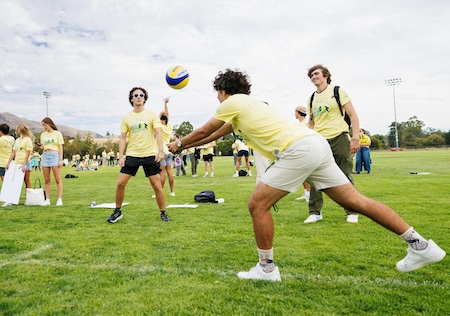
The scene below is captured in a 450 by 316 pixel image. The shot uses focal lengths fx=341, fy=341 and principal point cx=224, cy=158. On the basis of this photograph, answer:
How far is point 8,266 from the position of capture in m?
3.60

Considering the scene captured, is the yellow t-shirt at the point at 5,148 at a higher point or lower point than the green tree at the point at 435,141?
lower

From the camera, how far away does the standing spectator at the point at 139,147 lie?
6.07 m

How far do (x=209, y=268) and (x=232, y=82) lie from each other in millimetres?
1879

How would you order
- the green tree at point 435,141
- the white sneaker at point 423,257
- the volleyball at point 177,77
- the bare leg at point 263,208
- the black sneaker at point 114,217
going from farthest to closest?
the green tree at point 435,141, the volleyball at point 177,77, the black sneaker at point 114,217, the bare leg at point 263,208, the white sneaker at point 423,257

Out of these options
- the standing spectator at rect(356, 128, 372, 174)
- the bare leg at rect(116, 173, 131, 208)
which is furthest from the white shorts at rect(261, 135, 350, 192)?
the standing spectator at rect(356, 128, 372, 174)

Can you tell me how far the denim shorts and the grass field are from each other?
2.20 metres

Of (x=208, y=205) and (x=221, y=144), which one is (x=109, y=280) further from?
(x=221, y=144)

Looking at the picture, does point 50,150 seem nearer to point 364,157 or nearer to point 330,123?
point 330,123

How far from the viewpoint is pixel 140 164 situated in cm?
608

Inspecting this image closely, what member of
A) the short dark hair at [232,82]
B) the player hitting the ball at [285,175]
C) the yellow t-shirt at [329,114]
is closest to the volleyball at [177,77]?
the yellow t-shirt at [329,114]

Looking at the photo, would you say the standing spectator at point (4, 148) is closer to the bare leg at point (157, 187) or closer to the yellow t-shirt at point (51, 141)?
the yellow t-shirt at point (51, 141)

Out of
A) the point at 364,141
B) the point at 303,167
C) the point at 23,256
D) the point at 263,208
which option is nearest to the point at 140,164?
the point at 23,256

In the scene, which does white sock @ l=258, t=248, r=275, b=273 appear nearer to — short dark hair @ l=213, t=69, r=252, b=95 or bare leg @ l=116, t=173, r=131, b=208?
short dark hair @ l=213, t=69, r=252, b=95

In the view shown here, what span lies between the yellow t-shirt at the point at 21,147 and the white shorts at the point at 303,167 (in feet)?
25.3
